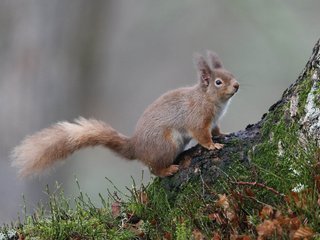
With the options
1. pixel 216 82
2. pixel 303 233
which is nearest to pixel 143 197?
pixel 216 82

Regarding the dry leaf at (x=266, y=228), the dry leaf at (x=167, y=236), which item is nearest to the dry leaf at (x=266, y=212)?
the dry leaf at (x=266, y=228)

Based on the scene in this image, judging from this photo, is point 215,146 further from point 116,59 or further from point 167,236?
point 116,59

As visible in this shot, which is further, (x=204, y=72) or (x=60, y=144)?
(x=204, y=72)

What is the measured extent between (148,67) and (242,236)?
Answer: 1062 centimetres

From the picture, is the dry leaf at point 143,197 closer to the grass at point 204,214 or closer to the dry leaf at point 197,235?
the grass at point 204,214

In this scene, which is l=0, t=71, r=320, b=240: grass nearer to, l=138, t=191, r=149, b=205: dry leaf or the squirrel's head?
l=138, t=191, r=149, b=205: dry leaf

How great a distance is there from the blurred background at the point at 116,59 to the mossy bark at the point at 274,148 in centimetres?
126

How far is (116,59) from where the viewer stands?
13.9 metres

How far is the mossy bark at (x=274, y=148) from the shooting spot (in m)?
4.25

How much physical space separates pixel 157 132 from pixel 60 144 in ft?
2.11

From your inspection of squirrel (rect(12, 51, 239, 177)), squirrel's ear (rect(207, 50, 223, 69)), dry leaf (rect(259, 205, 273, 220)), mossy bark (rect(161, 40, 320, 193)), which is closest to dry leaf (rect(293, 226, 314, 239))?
dry leaf (rect(259, 205, 273, 220))

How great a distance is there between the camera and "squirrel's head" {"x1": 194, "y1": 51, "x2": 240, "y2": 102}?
5.48 m

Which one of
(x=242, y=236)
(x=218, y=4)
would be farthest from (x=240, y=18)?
(x=242, y=236)

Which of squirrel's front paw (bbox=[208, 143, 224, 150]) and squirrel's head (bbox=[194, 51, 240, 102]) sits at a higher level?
squirrel's head (bbox=[194, 51, 240, 102])
